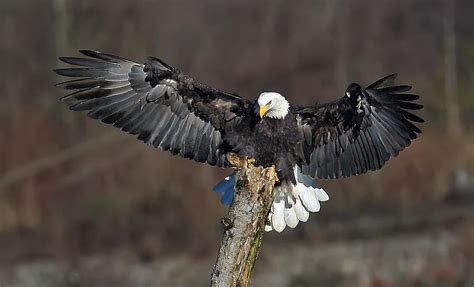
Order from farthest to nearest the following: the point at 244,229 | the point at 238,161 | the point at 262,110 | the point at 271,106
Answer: the point at 271,106 < the point at 262,110 < the point at 238,161 < the point at 244,229

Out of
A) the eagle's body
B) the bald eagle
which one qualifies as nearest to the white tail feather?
the bald eagle

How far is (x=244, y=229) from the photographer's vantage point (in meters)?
5.42

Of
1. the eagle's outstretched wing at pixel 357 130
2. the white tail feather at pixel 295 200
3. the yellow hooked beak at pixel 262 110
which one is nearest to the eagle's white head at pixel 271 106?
the yellow hooked beak at pixel 262 110

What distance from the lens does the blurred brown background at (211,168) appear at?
12.1 metres

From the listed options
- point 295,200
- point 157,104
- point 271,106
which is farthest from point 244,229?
point 157,104

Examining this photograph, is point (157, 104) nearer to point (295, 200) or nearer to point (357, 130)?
point (295, 200)

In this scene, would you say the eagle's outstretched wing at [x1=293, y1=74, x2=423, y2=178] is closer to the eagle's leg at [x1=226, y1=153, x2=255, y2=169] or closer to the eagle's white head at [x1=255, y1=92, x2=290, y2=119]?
the eagle's white head at [x1=255, y1=92, x2=290, y2=119]

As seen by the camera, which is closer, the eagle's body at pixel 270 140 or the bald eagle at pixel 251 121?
the eagle's body at pixel 270 140

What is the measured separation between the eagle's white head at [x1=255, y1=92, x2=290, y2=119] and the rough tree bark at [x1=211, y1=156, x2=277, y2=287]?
3.86 ft

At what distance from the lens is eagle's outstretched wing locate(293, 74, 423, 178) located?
22.9 feet

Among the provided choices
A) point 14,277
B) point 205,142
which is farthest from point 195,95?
point 14,277

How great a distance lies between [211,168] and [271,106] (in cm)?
632

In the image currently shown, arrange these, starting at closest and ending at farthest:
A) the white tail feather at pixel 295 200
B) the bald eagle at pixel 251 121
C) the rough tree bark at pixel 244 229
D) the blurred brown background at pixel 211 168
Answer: the rough tree bark at pixel 244 229 < the bald eagle at pixel 251 121 < the white tail feather at pixel 295 200 < the blurred brown background at pixel 211 168

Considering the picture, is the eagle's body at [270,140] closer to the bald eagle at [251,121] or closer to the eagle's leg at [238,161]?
the bald eagle at [251,121]
